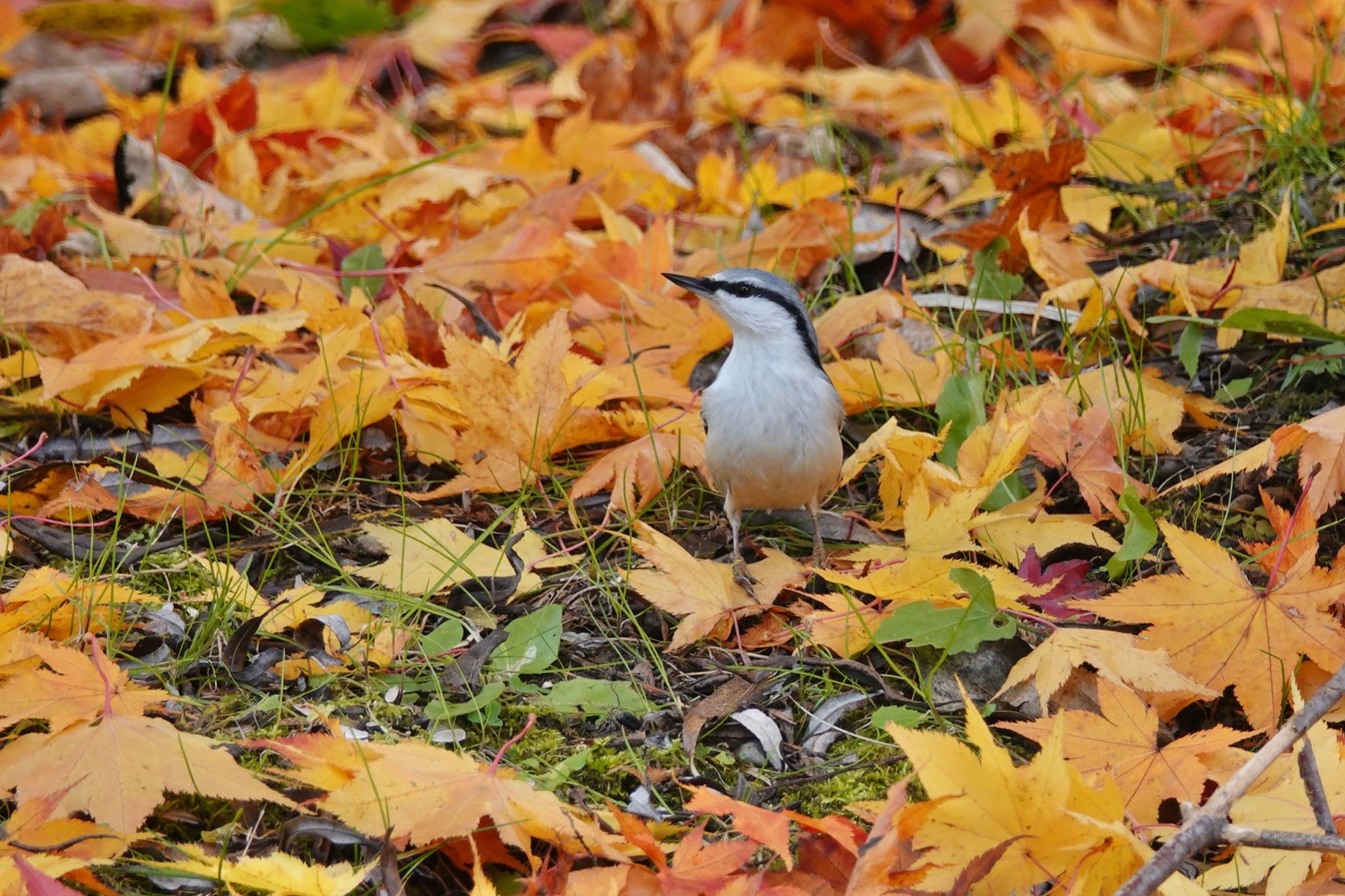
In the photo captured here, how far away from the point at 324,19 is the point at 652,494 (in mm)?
4895

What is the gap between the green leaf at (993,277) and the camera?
4129mm

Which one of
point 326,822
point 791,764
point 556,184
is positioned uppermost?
point 556,184

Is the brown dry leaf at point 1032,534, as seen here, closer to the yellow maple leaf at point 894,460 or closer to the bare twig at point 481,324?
the yellow maple leaf at point 894,460

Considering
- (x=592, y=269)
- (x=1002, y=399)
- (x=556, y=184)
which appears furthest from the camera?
(x=556, y=184)

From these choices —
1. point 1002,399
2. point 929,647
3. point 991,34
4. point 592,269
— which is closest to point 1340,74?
point 991,34

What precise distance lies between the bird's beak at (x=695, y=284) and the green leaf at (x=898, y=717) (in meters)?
1.42

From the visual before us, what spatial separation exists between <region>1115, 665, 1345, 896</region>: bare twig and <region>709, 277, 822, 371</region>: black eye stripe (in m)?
1.73

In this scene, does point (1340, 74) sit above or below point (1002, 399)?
above

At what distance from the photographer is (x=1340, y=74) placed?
4902 millimetres

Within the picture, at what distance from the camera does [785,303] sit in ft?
11.9

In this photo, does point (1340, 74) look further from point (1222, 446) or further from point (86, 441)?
point (86, 441)

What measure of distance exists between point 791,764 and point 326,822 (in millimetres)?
967

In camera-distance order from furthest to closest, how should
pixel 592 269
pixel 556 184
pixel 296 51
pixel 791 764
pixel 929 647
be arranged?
pixel 296 51
pixel 556 184
pixel 592 269
pixel 929 647
pixel 791 764

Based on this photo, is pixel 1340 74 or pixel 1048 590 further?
pixel 1340 74
